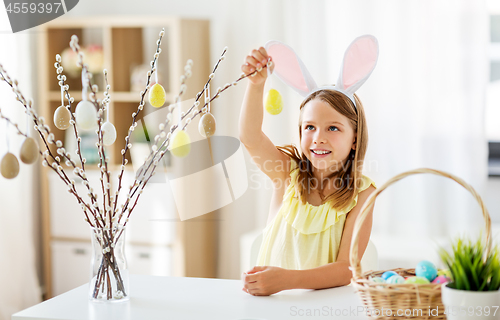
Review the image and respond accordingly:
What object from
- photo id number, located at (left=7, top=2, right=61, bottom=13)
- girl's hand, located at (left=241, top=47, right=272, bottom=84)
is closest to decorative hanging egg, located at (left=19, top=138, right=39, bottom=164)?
girl's hand, located at (left=241, top=47, right=272, bottom=84)

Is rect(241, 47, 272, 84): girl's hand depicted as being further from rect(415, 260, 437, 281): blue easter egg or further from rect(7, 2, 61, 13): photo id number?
rect(7, 2, 61, 13): photo id number

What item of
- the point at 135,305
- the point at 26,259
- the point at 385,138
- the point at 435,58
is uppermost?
the point at 435,58

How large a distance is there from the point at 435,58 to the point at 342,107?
4.24ft

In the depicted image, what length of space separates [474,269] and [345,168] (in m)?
0.58

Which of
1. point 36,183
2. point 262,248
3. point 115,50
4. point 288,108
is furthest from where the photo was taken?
point 36,183

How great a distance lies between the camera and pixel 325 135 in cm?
138

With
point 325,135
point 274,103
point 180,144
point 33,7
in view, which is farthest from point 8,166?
point 33,7

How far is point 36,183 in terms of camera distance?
10.3ft

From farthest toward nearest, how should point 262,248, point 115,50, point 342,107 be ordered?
point 115,50 < point 262,248 < point 342,107

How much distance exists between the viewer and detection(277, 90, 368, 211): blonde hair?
139 cm

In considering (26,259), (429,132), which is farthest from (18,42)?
(429,132)

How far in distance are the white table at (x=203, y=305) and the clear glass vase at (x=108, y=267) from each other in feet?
0.08

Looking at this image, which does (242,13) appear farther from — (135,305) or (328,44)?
(135,305)

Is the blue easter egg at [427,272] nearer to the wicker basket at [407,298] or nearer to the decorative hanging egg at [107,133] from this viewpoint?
the wicker basket at [407,298]
